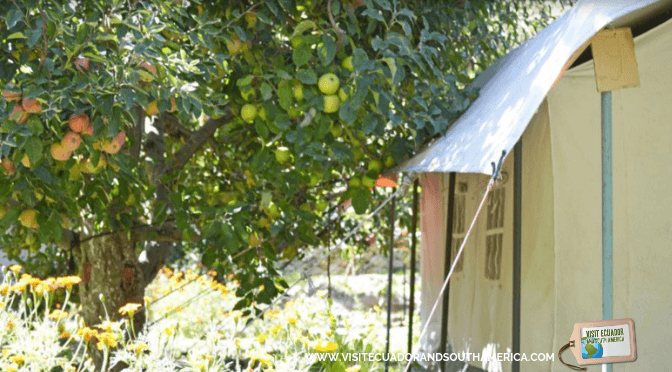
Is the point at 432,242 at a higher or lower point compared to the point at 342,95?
lower

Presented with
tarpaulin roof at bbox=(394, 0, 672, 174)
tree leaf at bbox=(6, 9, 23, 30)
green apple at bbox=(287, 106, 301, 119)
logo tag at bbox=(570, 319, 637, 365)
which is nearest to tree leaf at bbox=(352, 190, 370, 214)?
tarpaulin roof at bbox=(394, 0, 672, 174)

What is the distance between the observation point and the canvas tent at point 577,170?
2373 mm

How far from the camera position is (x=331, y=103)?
2.86 m

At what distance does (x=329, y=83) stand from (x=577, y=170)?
1.01 metres

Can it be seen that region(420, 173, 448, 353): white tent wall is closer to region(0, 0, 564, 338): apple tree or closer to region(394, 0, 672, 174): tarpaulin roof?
region(0, 0, 564, 338): apple tree

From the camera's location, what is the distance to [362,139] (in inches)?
136

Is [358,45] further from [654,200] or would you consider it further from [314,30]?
[654,200]

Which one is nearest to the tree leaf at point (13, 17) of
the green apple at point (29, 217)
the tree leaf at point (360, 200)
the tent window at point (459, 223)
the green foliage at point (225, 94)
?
the green foliage at point (225, 94)

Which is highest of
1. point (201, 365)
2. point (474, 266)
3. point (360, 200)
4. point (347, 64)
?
point (347, 64)

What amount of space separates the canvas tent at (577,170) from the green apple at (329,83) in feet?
1.45

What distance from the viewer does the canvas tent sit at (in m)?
2.37

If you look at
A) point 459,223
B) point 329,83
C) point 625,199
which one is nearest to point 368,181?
point 329,83

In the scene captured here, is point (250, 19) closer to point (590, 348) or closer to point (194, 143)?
point (194, 143)

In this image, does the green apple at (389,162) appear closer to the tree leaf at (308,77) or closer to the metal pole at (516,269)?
the tree leaf at (308,77)
